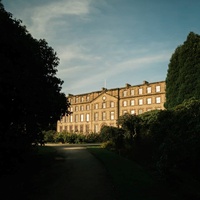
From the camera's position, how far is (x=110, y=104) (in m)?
58.0

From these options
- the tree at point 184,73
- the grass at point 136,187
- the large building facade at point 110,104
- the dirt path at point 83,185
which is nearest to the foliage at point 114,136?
the tree at point 184,73

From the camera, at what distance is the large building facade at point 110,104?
2004 inches

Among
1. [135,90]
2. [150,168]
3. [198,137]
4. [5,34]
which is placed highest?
[135,90]

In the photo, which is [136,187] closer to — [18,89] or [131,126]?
[18,89]

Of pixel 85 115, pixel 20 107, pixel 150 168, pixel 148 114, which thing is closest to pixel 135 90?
pixel 85 115

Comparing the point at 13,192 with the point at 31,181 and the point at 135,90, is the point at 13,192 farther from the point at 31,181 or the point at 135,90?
the point at 135,90

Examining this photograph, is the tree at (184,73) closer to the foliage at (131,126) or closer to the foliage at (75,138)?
the foliage at (131,126)

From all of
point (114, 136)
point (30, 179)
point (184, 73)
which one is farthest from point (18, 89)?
point (184, 73)

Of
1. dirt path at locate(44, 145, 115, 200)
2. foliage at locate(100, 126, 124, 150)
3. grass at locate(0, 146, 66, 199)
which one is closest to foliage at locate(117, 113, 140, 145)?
foliage at locate(100, 126, 124, 150)

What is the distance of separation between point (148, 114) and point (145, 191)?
16.9 m

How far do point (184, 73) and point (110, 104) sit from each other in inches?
1371

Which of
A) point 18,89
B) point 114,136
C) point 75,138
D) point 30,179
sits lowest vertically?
point 30,179

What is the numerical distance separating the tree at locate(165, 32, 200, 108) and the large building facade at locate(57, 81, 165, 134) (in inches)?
922

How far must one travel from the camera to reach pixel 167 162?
12258mm
